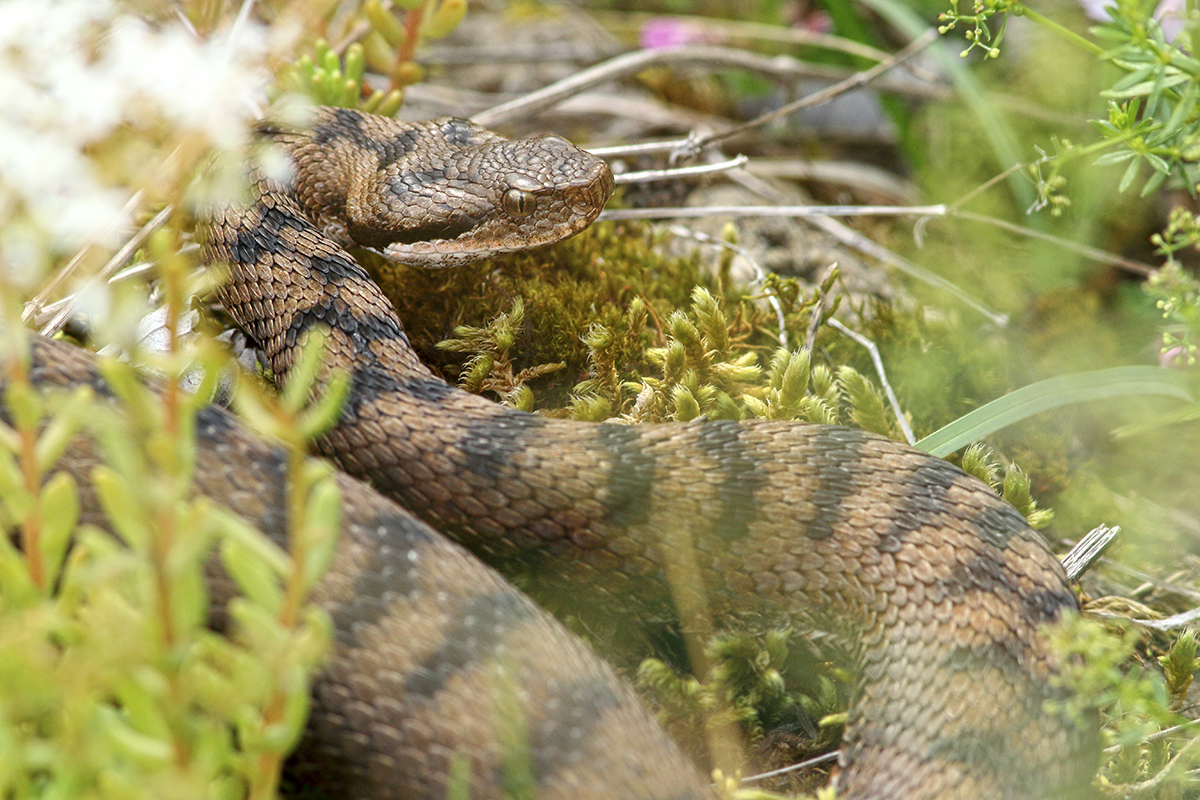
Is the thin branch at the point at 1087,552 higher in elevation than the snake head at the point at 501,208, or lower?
lower

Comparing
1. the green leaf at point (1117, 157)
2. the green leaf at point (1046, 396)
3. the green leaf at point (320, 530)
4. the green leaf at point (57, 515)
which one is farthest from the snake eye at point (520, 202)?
the green leaf at point (320, 530)

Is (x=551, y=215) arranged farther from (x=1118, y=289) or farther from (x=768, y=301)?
(x=1118, y=289)

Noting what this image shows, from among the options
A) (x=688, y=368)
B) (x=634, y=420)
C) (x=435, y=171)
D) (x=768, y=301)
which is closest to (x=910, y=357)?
(x=768, y=301)

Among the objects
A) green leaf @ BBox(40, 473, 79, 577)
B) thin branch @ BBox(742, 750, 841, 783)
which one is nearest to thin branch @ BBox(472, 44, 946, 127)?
thin branch @ BBox(742, 750, 841, 783)

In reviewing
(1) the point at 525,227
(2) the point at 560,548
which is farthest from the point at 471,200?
(2) the point at 560,548

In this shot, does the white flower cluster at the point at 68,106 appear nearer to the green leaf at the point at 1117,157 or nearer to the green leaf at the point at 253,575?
the green leaf at the point at 253,575

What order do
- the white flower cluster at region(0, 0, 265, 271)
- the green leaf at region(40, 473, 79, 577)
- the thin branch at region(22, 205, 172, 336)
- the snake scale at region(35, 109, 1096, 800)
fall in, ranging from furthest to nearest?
1. the thin branch at region(22, 205, 172, 336)
2. the snake scale at region(35, 109, 1096, 800)
3. the white flower cluster at region(0, 0, 265, 271)
4. the green leaf at region(40, 473, 79, 577)

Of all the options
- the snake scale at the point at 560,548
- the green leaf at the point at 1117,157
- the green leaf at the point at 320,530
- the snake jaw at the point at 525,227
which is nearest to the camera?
the green leaf at the point at 320,530

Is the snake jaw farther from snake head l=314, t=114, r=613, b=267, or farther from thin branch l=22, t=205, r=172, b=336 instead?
thin branch l=22, t=205, r=172, b=336
